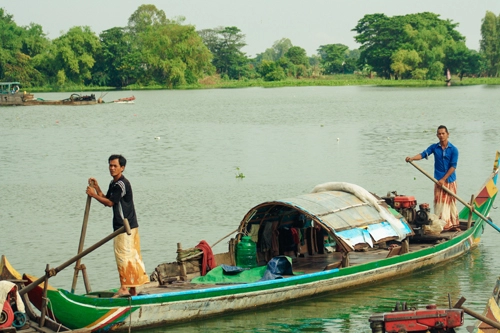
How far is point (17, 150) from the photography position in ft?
98.5

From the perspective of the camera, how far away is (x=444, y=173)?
12742 mm

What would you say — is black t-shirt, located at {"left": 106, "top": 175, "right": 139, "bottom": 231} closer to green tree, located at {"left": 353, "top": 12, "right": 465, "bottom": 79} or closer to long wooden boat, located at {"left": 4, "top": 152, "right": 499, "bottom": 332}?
long wooden boat, located at {"left": 4, "top": 152, "right": 499, "bottom": 332}

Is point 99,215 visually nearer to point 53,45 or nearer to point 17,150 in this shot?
point 17,150

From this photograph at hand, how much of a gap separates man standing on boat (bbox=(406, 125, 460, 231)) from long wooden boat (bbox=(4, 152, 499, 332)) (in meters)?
0.30

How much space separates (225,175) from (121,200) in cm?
1297

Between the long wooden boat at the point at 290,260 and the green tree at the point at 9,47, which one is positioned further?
the green tree at the point at 9,47

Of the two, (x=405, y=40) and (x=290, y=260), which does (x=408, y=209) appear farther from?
(x=405, y=40)

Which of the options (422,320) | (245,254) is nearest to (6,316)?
(245,254)

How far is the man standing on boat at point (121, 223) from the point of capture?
8953 mm

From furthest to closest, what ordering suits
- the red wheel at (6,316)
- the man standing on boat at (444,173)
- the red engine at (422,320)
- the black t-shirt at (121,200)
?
the man standing on boat at (444,173)
the black t-shirt at (121,200)
the red wheel at (6,316)
the red engine at (422,320)

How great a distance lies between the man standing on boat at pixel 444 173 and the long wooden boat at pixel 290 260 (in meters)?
0.30

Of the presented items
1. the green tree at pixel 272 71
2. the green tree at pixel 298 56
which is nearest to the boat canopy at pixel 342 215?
the green tree at pixel 272 71

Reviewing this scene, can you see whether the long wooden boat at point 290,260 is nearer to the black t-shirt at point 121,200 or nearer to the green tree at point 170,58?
the black t-shirt at point 121,200

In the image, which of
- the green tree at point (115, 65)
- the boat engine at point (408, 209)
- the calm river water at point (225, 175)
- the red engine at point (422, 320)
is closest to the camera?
the red engine at point (422, 320)
